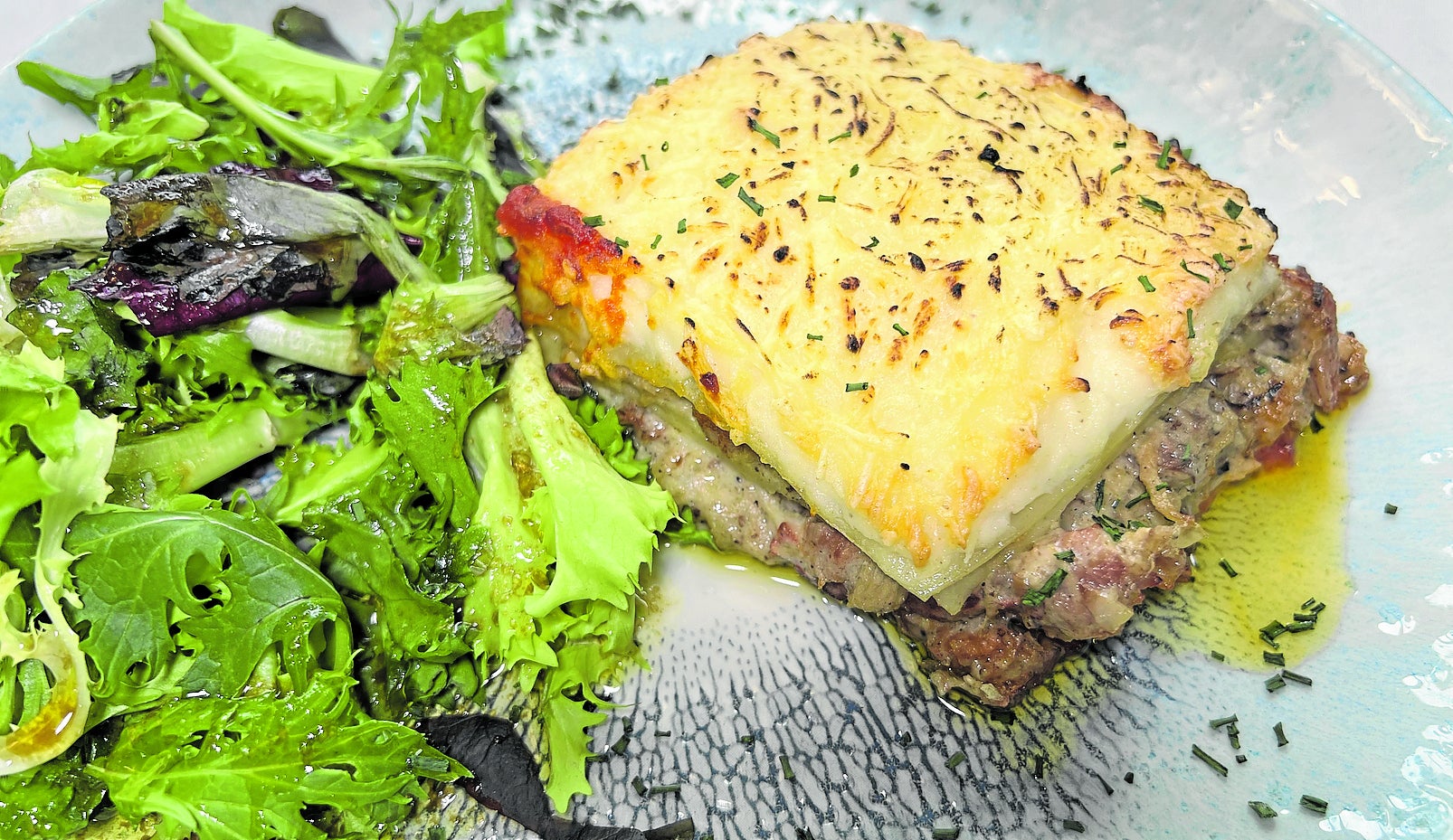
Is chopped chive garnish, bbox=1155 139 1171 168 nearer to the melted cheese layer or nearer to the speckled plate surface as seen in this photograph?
the melted cheese layer

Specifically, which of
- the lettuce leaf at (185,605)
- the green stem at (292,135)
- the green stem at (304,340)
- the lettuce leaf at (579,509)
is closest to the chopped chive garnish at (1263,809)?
the lettuce leaf at (579,509)

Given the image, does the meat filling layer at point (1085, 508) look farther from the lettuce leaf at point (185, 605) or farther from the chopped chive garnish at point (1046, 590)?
the lettuce leaf at point (185, 605)

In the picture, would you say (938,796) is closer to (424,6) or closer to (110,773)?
(110,773)

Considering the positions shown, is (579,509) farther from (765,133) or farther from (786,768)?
(765,133)

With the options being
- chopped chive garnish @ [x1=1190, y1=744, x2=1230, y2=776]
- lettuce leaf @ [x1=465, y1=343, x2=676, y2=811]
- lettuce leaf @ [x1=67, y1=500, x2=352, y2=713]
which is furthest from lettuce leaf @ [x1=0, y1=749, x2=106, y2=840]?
chopped chive garnish @ [x1=1190, y1=744, x2=1230, y2=776]

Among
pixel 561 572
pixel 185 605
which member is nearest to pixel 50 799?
pixel 185 605

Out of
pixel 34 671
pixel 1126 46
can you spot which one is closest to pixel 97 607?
pixel 34 671

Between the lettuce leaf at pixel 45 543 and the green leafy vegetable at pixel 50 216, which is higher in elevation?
the green leafy vegetable at pixel 50 216

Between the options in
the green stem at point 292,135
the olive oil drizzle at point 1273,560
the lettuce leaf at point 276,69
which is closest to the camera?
the olive oil drizzle at point 1273,560
